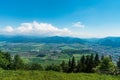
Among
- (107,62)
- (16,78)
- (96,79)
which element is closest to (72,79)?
(96,79)

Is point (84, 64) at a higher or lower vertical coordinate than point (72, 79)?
lower

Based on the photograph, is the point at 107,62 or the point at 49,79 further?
the point at 107,62

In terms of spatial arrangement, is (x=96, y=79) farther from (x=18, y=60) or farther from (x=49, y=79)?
(x=18, y=60)

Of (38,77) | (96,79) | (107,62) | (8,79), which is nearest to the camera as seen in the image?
(8,79)

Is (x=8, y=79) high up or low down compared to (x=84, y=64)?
up

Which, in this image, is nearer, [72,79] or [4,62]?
[72,79]

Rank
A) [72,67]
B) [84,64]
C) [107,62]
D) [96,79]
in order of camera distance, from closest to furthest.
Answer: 1. [96,79]
2. [107,62]
3. [84,64]
4. [72,67]

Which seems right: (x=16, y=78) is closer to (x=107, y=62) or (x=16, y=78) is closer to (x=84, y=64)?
(x=107, y=62)

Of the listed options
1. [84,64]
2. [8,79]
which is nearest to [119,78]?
[8,79]

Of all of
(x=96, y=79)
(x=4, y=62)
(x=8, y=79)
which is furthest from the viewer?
(x=4, y=62)
